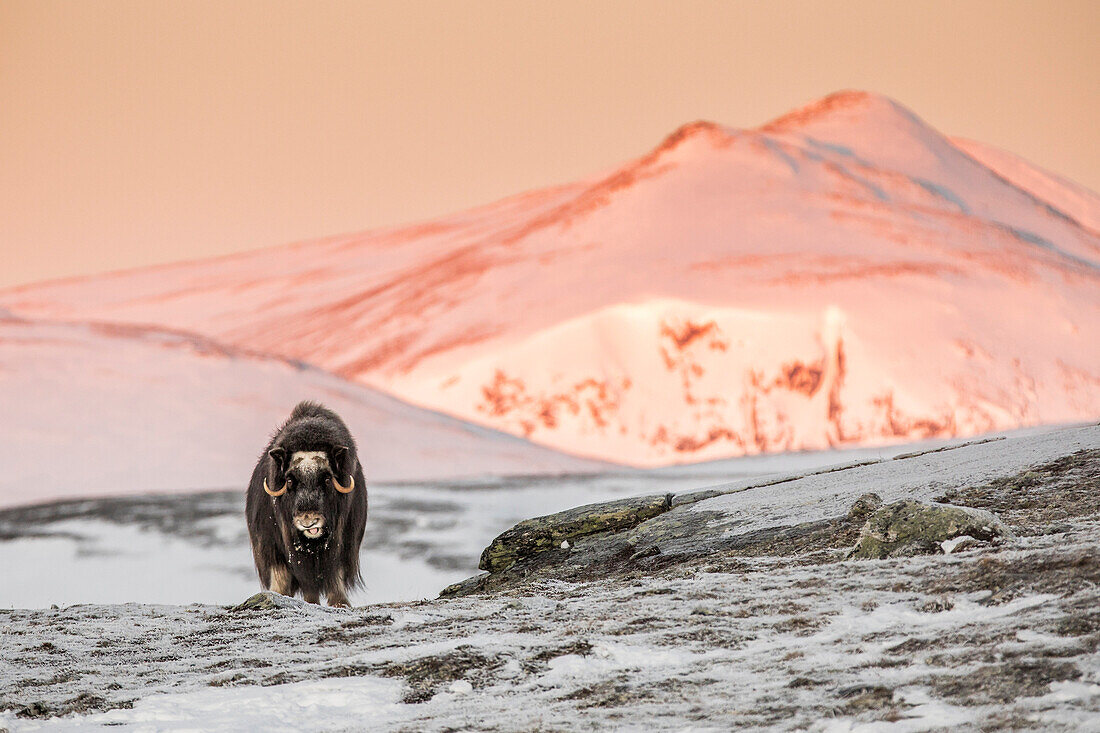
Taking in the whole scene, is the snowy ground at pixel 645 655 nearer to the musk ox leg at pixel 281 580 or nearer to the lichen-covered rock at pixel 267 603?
the lichen-covered rock at pixel 267 603

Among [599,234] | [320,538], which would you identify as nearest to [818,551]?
[320,538]

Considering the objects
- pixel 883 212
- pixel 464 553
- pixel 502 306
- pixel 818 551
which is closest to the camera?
pixel 818 551

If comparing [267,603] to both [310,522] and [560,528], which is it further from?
[560,528]

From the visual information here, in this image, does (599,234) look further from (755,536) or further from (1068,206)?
(755,536)

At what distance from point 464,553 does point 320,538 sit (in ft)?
28.6

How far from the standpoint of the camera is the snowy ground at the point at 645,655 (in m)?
5.94

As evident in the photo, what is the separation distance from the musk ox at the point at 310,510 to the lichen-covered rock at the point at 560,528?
1.41 meters

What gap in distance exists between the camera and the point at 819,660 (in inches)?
264

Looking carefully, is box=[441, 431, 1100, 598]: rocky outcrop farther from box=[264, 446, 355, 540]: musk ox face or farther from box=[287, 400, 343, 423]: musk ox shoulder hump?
box=[287, 400, 343, 423]: musk ox shoulder hump

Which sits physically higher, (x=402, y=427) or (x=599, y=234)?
(x=599, y=234)

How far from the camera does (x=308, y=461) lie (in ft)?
40.0

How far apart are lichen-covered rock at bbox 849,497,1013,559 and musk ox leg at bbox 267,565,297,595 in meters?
6.16

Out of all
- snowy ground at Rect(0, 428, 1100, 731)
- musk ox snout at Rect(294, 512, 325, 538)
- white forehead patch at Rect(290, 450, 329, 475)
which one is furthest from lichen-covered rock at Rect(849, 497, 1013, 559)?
white forehead patch at Rect(290, 450, 329, 475)

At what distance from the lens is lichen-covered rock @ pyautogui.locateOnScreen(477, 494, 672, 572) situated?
13.0m
